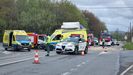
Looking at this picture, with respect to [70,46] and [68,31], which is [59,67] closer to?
[70,46]

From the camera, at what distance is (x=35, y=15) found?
3388 inches

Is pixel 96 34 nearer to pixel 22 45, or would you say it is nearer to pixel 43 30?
pixel 43 30

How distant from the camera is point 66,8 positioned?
101 meters

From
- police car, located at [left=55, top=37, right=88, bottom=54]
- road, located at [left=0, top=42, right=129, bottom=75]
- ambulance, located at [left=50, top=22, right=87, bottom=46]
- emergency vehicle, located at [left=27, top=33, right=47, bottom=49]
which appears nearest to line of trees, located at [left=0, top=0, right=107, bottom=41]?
emergency vehicle, located at [left=27, top=33, right=47, bottom=49]

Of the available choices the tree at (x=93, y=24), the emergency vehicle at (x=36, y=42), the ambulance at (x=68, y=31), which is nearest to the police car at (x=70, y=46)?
the ambulance at (x=68, y=31)

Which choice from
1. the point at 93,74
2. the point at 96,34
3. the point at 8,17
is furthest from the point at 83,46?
the point at 96,34

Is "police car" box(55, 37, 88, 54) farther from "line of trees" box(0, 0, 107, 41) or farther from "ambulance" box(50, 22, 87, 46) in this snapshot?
"line of trees" box(0, 0, 107, 41)

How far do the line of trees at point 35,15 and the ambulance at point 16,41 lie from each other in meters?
34.1

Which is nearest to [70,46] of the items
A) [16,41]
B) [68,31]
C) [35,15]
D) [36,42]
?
[68,31]

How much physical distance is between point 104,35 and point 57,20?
1108cm

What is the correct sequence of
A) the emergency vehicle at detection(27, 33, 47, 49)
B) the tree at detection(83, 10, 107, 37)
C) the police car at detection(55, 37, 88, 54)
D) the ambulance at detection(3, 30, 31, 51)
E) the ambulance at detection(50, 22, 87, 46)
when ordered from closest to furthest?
the police car at detection(55, 37, 88, 54)
the ambulance at detection(50, 22, 87, 46)
the ambulance at detection(3, 30, 31, 51)
the emergency vehicle at detection(27, 33, 47, 49)
the tree at detection(83, 10, 107, 37)

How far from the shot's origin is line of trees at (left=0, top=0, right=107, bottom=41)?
83438 mm

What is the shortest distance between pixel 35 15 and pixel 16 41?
40652 millimetres

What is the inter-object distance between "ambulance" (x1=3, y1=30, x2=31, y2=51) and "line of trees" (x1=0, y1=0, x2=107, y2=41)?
34.1 m
